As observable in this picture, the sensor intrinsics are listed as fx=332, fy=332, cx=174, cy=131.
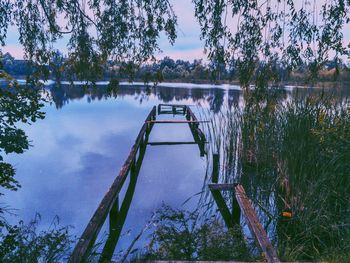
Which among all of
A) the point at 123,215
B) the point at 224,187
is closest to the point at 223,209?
the point at 224,187

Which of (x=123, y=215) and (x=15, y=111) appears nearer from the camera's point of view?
(x=15, y=111)

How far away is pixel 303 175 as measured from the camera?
546cm

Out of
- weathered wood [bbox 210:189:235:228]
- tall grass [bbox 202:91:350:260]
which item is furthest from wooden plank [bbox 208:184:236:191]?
weathered wood [bbox 210:189:235:228]

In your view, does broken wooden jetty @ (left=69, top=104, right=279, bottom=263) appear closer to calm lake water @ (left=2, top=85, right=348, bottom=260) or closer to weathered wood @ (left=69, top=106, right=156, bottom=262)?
weathered wood @ (left=69, top=106, right=156, bottom=262)

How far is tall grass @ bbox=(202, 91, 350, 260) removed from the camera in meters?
4.62

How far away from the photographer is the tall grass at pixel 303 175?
4621 millimetres

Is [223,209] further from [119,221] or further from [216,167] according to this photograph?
[119,221]

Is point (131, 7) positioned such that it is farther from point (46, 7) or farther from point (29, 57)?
point (29, 57)

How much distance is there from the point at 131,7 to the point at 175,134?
1343cm

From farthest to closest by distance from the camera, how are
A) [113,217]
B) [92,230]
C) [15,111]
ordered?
1. [113,217]
2. [92,230]
3. [15,111]

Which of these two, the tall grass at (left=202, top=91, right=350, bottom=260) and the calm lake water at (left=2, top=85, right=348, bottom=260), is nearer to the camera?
the tall grass at (left=202, top=91, right=350, bottom=260)

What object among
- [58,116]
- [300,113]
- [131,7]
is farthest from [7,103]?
[58,116]

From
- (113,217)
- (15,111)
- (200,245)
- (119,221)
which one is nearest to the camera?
(15,111)

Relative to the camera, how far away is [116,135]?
18594 mm
